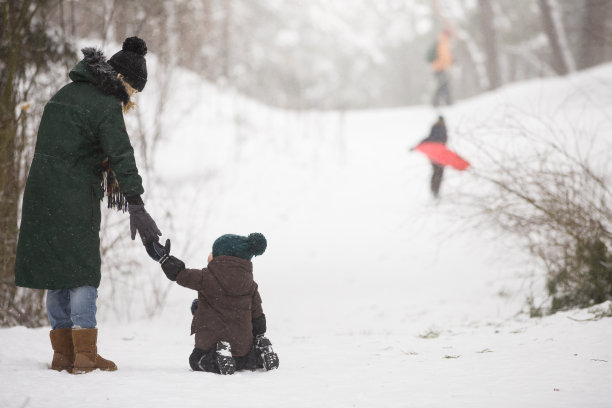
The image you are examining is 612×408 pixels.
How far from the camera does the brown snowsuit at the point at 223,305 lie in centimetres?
337

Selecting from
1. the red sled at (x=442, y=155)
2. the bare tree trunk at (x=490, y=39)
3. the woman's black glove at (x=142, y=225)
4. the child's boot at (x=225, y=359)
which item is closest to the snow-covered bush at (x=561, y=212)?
the red sled at (x=442, y=155)

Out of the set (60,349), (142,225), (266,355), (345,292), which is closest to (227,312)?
(266,355)

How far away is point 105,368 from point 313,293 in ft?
14.8

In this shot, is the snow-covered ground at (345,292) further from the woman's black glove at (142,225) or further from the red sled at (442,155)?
the woman's black glove at (142,225)

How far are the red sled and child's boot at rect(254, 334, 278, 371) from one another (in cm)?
262

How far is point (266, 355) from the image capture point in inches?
136

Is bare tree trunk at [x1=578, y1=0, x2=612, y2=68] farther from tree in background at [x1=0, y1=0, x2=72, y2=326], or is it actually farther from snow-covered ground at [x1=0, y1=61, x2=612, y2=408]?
tree in background at [x1=0, y1=0, x2=72, y2=326]

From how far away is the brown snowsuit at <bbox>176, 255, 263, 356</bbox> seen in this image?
133 inches

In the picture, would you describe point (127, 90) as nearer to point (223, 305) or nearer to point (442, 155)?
point (223, 305)

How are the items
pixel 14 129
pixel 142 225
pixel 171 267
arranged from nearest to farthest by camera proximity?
pixel 142 225
pixel 171 267
pixel 14 129

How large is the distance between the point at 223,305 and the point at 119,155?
105cm

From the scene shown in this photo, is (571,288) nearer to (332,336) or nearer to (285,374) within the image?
(332,336)

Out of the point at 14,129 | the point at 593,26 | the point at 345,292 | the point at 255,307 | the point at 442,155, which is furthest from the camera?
the point at 593,26

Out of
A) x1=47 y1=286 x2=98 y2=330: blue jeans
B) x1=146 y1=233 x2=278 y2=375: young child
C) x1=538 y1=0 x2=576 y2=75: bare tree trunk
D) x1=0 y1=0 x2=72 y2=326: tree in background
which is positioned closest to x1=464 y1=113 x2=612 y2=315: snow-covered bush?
x1=146 y1=233 x2=278 y2=375: young child
